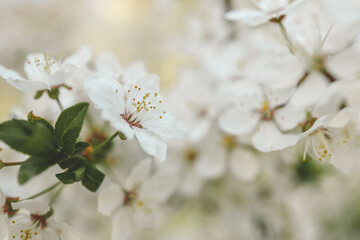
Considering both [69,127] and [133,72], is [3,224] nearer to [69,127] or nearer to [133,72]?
[69,127]

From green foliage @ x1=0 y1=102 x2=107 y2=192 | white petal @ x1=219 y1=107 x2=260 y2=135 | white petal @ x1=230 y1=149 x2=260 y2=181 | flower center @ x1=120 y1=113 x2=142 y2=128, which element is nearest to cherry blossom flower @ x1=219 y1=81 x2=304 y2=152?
white petal @ x1=219 y1=107 x2=260 y2=135

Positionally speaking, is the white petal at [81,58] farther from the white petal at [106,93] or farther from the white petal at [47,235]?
the white petal at [47,235]

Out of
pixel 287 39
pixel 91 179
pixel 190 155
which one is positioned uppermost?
pixel 287 39

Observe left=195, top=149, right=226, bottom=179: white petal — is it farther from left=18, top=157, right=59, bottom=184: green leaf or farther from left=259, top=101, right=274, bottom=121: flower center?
left=18, top=157, right=59, bottom=184: green leaf

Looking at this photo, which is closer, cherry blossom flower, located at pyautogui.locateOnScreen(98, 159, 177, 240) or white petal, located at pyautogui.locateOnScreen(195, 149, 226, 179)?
cherry blossom flower, located at pyautogui.locateOnScreen(98, 159, 177, 240)

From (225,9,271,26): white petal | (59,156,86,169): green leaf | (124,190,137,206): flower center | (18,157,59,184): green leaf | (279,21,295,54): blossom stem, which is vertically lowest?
(124,190,137,206): flower center

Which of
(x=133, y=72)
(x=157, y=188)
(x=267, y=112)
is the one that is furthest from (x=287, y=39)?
(x=157, y=188)
